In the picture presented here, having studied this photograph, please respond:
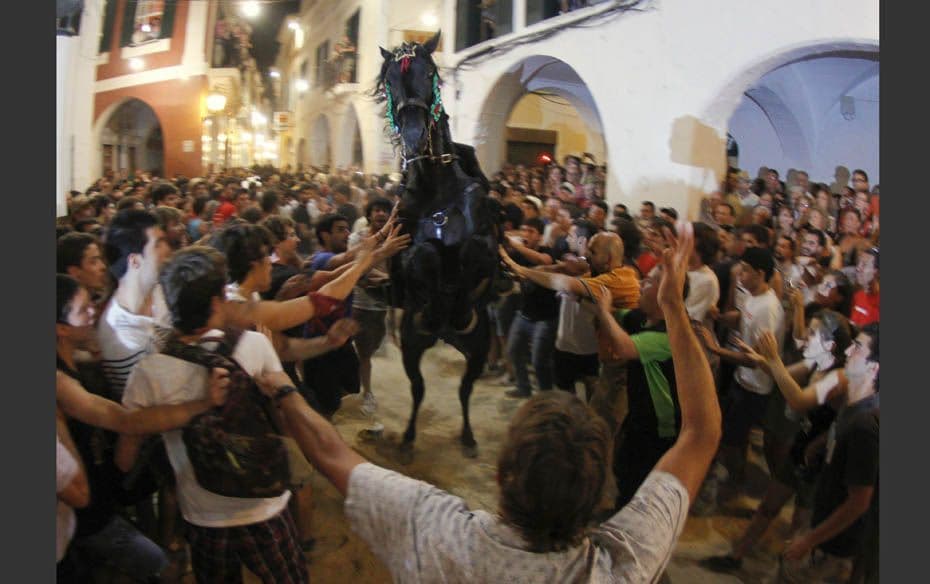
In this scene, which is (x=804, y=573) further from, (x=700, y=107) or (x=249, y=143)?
(x=249, y=143)

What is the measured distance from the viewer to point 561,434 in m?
1.03

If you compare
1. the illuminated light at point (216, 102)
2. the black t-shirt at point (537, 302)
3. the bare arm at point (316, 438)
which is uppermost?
the illuminated light at point (216, 102)

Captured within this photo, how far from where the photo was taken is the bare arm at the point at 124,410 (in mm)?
1549

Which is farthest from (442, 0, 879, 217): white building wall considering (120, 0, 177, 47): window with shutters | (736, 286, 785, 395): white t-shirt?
(120, 0, 177, 47): window with shutters

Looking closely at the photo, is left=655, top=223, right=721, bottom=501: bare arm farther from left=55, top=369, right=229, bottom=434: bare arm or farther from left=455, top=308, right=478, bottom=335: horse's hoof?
left=55, top=369, right=229, bottom=434: bare arm

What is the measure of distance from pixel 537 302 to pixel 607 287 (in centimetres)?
28

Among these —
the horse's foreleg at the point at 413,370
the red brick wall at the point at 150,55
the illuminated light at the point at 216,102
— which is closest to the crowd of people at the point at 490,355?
the horse's foreleg at the point at 413,370

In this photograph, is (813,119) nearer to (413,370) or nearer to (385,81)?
(385,81)

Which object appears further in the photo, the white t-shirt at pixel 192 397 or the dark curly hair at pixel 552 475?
the white t-shirt at pixel 192 397

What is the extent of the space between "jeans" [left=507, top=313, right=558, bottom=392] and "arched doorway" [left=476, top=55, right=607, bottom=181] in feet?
1.96

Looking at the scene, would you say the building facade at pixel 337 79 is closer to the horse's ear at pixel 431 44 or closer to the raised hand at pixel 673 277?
the horse's ear at pixel 431 44

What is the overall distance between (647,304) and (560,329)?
0.35 meters

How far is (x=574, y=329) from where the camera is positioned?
2.24 meters

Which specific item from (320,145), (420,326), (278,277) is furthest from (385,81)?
(420,326)
